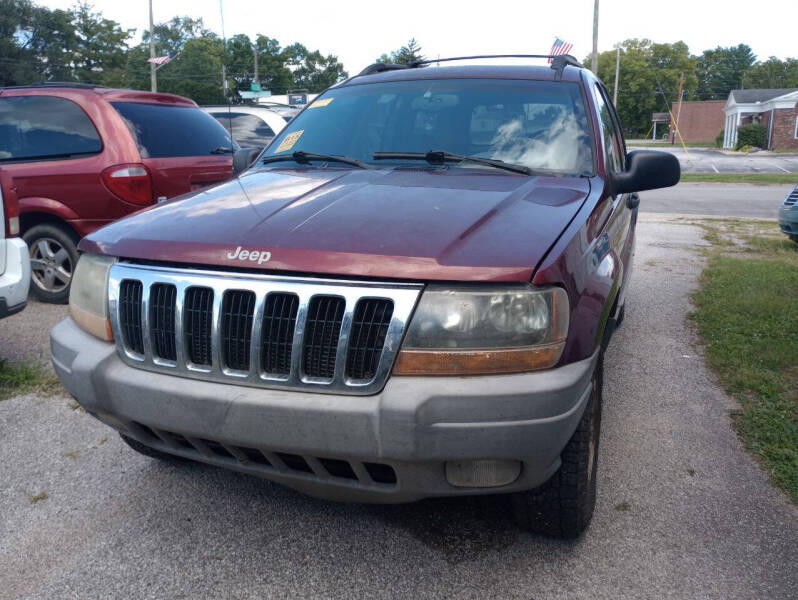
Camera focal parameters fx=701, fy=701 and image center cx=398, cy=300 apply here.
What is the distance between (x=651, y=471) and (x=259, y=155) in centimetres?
254

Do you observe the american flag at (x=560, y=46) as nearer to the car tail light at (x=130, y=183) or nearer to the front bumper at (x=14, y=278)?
the car tail light at (x=130, y=183)

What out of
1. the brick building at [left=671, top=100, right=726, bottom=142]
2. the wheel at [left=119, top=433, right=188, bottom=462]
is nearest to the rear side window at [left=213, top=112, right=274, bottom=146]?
the wheel at [left=119, top=433, right=188, bottom=462]

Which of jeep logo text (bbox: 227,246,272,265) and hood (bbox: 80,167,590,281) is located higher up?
hood (bbox: 80,167,590,281)

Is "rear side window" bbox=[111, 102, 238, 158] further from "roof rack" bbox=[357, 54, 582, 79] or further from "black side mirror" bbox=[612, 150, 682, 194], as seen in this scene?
"black side mirror" bbox=[612, 150, 682, 194]

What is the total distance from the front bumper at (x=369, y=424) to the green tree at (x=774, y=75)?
344 feet

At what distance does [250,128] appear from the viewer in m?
10.2

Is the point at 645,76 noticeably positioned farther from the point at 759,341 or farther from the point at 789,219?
the point at 759,341

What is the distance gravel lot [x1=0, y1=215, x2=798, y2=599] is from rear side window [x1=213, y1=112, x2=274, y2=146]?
697 cm

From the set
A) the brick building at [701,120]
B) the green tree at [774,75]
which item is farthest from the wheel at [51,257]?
the green tree at [774,75]

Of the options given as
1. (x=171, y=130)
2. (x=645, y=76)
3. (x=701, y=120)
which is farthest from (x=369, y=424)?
(x=645, y=76)

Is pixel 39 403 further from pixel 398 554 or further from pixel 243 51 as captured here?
pixel 243 51

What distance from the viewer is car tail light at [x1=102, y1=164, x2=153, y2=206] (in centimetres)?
592

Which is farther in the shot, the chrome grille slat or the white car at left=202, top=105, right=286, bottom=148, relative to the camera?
the white car at left=202, top=105, right=286, bottom=148

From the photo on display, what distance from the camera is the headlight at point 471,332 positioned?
81.4 inches
